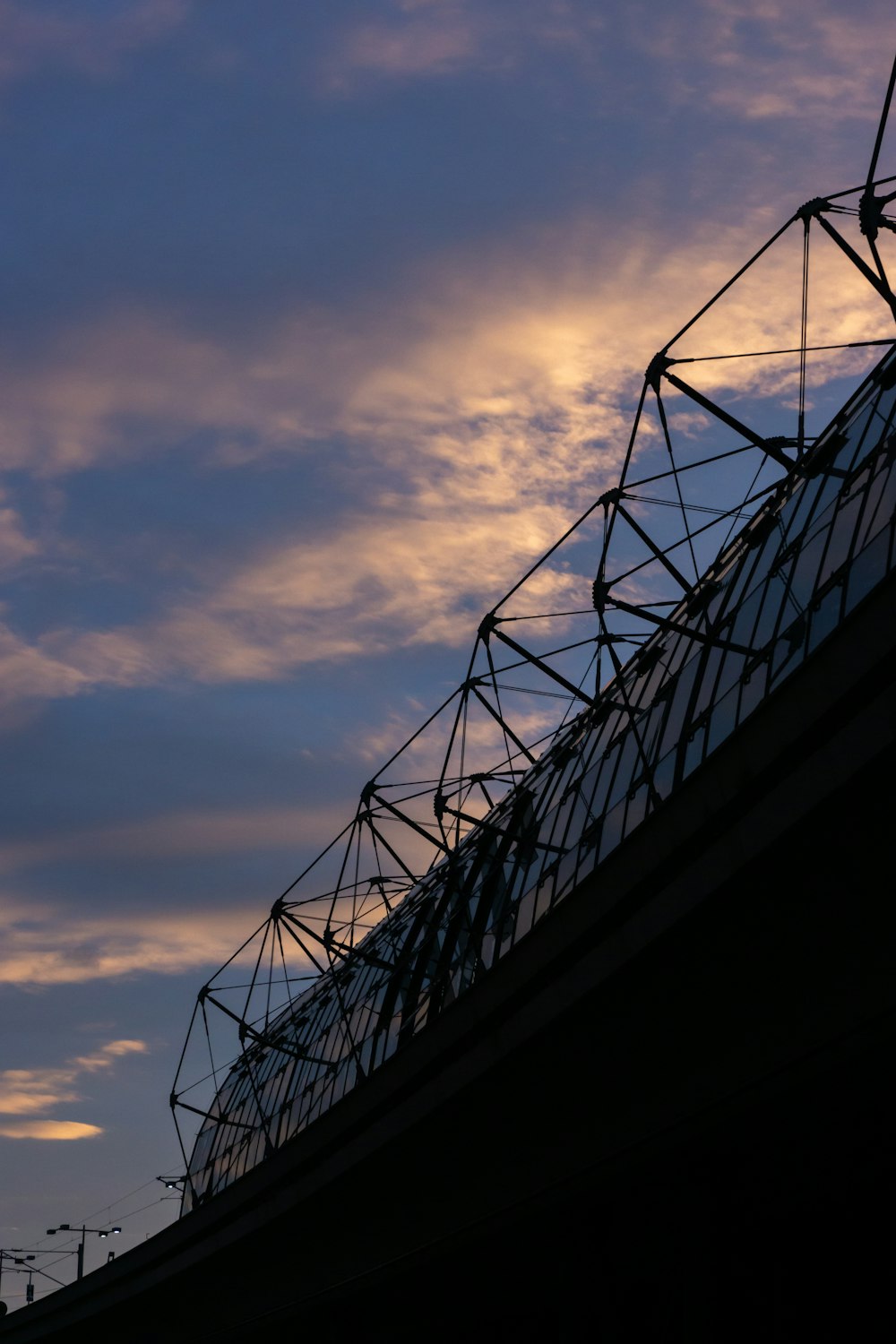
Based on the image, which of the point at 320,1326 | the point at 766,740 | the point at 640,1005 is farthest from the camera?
the point at 320,1326

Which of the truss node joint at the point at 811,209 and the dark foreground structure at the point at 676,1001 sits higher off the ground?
the truss node joint at the point at 811,209

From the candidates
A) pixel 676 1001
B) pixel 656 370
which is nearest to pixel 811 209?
pixel 656 370

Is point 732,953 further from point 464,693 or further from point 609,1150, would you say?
point 464,693

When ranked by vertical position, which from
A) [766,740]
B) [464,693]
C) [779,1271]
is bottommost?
[779,1271]

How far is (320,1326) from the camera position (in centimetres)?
5378

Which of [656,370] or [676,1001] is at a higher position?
[656,370]

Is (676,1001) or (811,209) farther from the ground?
(811,209)

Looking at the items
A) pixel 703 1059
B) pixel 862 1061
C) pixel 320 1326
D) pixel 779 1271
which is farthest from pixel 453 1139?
pixel 320 1326

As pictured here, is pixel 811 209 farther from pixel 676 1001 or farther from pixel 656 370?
pixel 676 1001

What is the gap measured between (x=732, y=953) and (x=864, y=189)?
468 inches

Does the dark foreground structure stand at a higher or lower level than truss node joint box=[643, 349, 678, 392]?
lower

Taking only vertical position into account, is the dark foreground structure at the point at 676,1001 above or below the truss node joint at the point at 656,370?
below

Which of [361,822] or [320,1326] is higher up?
[361,822]

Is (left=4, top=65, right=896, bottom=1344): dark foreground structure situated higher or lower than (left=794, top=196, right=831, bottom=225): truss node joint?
lower
